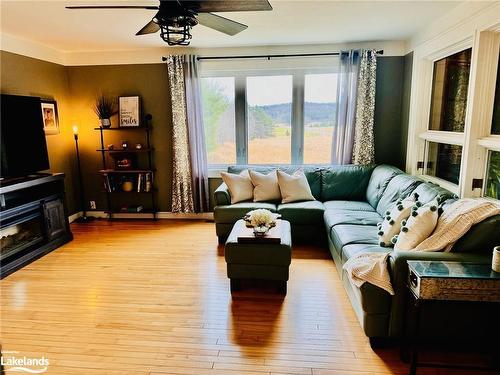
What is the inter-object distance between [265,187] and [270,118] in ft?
3.88

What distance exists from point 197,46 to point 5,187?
9.53 feet

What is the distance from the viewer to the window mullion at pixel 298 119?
470cm

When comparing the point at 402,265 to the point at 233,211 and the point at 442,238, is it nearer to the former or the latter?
the point at 442,238

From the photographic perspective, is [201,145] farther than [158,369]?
Yes

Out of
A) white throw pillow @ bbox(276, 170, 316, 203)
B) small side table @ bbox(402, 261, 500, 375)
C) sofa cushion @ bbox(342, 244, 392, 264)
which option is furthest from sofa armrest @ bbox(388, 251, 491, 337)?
white throw pillow @ bbox(276, 170, 316, 203)

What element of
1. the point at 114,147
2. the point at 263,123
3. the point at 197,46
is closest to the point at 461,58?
the point at 263,123

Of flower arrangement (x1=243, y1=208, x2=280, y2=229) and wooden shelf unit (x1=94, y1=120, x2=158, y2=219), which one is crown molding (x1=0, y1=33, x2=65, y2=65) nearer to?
wooden shelf unit (x1=94, y1=120, x2=158, y2=219)

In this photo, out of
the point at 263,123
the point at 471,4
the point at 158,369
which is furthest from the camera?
the point at 263,123

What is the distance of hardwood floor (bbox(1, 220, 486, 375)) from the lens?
2064 millimetres

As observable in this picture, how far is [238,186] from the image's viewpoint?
426 cm

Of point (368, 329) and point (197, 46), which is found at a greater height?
point (197, 46)

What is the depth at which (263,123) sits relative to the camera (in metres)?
4.87

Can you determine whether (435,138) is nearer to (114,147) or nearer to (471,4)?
(471,4)

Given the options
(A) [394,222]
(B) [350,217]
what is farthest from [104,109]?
(A) [394,222]
